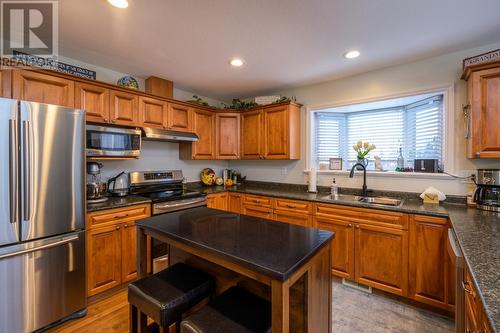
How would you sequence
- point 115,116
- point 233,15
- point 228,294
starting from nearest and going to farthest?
point 228,294, point 233,15, point 115,116

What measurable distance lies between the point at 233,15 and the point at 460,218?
2.45 m

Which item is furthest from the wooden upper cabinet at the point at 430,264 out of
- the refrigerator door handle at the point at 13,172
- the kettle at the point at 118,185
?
the refrigerator door handle at the point at 13,172

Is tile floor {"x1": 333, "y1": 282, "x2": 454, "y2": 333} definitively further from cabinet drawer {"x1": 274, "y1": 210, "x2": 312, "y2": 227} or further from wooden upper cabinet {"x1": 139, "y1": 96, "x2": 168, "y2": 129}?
wooden upper cabinet {"x1": 139, "y1": 96, "x2": 168, "y2": 129}

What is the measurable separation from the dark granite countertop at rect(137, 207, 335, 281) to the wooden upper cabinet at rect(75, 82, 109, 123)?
1487 mm

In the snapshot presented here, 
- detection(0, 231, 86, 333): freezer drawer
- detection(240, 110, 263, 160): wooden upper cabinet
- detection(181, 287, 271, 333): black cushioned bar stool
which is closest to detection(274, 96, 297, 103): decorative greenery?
detection(240, 110, 263, 160): wooden upper cabinet

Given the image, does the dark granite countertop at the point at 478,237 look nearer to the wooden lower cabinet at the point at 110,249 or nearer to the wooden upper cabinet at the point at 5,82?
the wooden lower cabinet at the point at 110,249

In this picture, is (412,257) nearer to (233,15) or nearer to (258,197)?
(258,197)

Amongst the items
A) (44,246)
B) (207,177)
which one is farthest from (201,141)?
(44,246)

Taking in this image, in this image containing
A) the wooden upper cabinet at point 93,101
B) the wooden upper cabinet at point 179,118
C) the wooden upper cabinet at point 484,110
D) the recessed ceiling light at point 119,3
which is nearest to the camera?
the recessed ceiling light at point 119,3

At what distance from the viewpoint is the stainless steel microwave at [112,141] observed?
92.0 inches

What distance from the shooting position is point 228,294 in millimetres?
1288

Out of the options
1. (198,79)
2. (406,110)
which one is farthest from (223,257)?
(406,110)

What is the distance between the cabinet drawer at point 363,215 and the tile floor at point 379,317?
0.77 m

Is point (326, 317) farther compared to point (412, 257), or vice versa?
point (412, 257)
